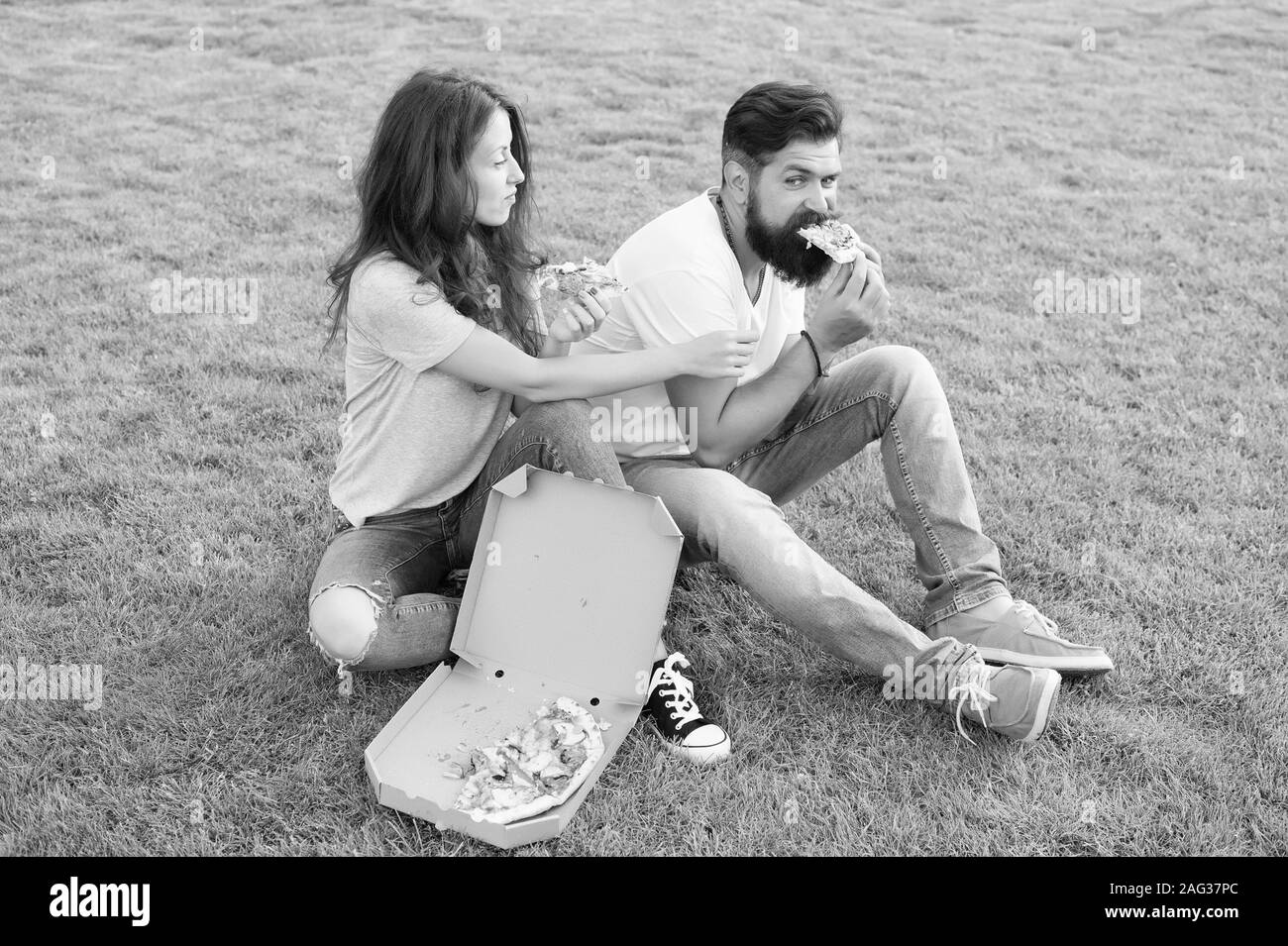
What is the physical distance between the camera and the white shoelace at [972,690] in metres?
3.09

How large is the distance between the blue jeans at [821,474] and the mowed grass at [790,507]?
32 cm

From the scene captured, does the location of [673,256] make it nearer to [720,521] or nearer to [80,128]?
[720,521]

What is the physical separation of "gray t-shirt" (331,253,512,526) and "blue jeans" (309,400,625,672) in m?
0.07

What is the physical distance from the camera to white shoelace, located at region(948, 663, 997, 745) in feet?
10.1

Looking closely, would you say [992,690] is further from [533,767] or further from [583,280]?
[583,280]

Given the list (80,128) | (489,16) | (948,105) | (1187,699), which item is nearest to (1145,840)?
(1187,699)

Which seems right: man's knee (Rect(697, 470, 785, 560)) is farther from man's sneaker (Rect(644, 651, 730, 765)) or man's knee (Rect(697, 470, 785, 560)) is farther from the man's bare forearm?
man's sneaker (Rect(644, 651, 730, 765))

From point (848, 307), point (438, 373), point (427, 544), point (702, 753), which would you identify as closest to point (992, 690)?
point (702, 753)

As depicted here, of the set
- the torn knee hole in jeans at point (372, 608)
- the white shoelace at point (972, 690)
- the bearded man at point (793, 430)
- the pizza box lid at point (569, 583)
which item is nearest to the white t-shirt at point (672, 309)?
the bearded man at point (793, 430)

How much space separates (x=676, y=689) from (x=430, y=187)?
1595mm

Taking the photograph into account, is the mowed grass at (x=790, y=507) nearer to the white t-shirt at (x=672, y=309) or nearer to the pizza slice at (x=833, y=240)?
the white t-shirt at (x=672, y=309)

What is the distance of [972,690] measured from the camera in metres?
3.10

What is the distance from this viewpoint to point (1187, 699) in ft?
11.0

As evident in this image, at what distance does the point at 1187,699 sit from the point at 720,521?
151 centimetres
